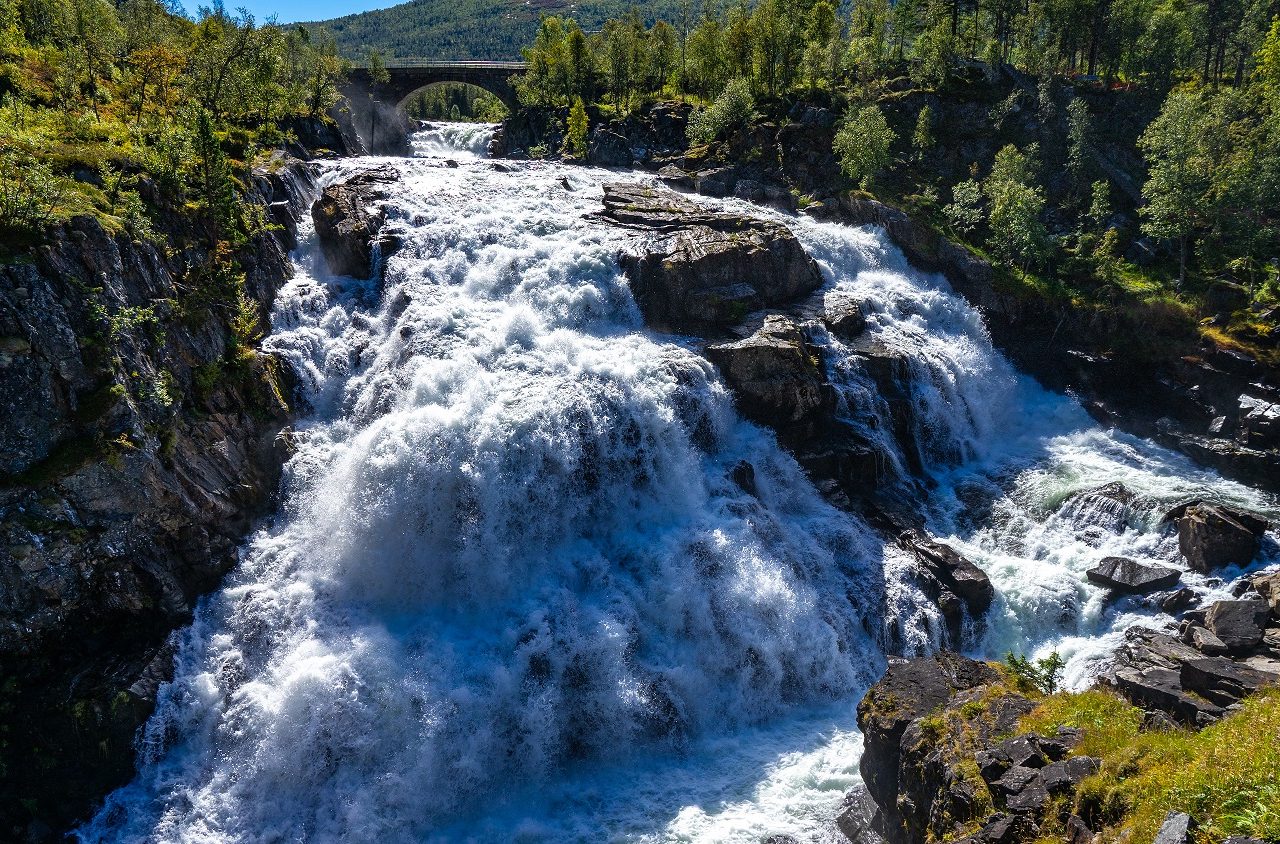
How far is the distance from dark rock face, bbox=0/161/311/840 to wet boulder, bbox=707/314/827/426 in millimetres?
21248

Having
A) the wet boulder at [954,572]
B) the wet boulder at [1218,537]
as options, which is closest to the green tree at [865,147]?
the wet boulder at [954,572]

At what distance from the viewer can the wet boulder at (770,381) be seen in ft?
109

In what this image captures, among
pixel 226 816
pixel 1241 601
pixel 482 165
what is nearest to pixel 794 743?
pixel 1241 601

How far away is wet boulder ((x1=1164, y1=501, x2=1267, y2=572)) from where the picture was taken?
27.5 m

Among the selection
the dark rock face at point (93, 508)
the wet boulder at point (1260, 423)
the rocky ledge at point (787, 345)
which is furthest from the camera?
the wet boulder at point (1260, 423)

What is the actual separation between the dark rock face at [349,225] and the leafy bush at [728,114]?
1322 inches

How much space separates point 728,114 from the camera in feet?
205

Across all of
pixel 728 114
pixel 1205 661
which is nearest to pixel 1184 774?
pixel 1205 661

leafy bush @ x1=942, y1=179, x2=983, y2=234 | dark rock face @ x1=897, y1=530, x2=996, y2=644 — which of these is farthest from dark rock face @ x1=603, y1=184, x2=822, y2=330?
dark rock face @ x1=897, y1=530, x2=996, y2=644

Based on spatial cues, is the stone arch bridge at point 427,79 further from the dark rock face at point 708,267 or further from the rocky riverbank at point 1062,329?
the dark rock face at point 708,267

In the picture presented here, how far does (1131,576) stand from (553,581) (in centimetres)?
2266

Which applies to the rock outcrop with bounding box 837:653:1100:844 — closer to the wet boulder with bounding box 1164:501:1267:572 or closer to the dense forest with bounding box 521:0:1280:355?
the wet boulder with bounding box 1164:501:1267:572

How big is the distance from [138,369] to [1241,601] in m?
37.4

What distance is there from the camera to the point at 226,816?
2002 centimetres
